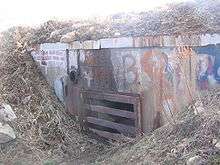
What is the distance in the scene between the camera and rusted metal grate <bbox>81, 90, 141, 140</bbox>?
787cm

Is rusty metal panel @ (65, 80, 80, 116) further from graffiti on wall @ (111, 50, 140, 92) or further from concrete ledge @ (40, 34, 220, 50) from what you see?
graffiti on wall @ (111, 50, 140, 92)

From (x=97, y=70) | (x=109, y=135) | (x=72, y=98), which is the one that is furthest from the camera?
(x=72, y=98)

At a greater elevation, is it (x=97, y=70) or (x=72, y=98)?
(x=97, y=70)

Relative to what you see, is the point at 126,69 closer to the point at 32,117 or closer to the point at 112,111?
the point at 112,111

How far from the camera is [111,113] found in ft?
27.1

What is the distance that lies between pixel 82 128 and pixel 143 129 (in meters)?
1.81

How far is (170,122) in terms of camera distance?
634cm

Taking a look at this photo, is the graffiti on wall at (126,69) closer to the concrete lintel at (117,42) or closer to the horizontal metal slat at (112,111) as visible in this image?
the concrete lintel at (117,42)

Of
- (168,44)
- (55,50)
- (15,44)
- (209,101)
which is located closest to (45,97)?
(55,50)

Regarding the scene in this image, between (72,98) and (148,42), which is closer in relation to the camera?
(148,42)

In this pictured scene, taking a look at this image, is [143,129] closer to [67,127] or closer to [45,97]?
[67,127]

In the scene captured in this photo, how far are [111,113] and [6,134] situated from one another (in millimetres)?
1910

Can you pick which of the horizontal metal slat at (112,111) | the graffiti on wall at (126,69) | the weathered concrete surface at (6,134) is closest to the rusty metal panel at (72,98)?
the horizontal metal slat at (112,111)

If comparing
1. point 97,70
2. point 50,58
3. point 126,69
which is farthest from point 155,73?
point 50,58
